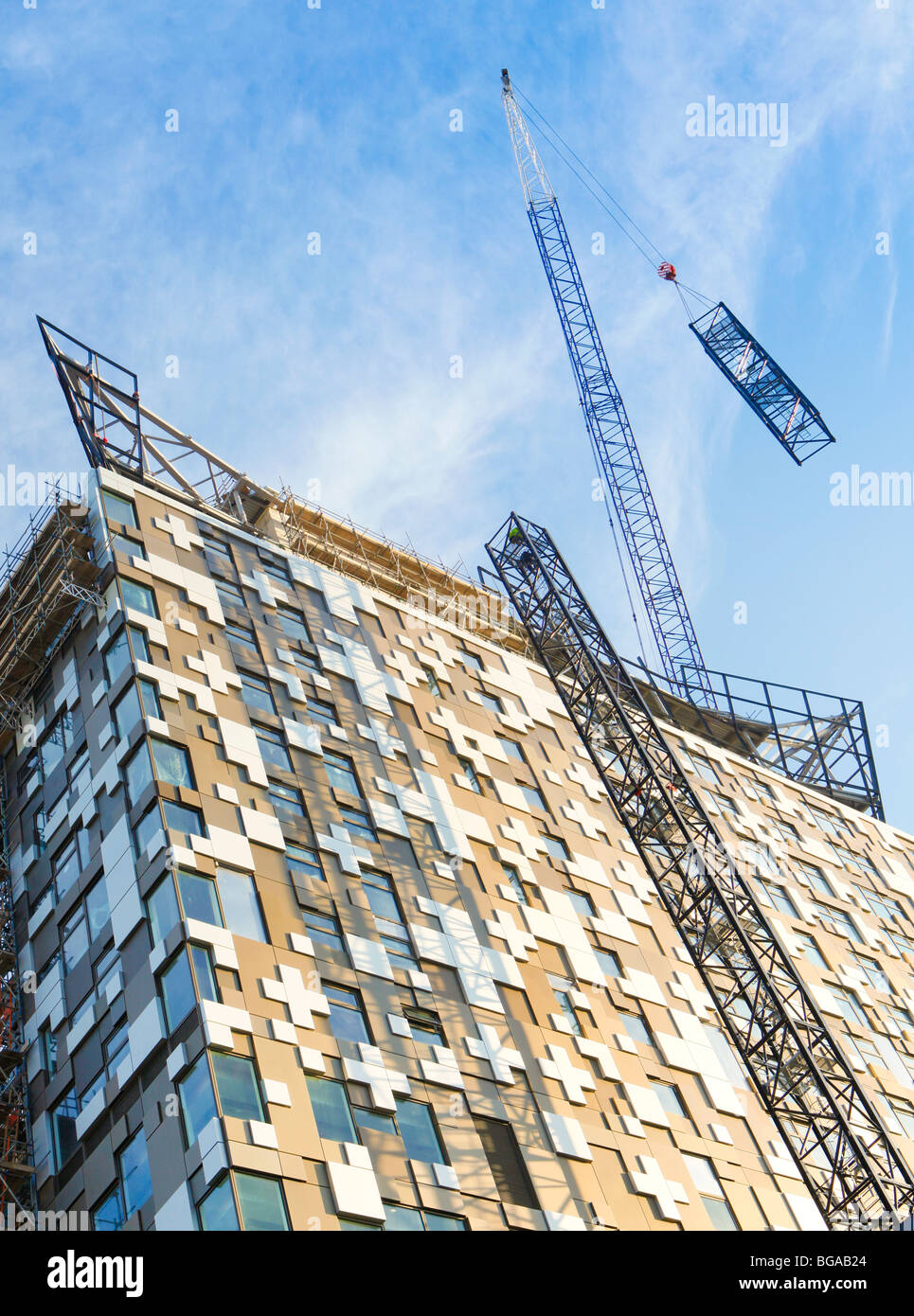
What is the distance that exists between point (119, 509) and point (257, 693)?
8.82 metres

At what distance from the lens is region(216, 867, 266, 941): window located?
126 feet

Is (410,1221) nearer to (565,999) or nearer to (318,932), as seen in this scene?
(318,932)

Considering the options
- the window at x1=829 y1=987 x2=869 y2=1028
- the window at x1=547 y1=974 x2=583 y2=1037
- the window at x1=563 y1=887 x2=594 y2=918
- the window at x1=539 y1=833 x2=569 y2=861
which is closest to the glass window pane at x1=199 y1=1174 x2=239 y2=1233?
the window at x1=547 y1=974 x2=583 y2=1037

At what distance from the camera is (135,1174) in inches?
1351

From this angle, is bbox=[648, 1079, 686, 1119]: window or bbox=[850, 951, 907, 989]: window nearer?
bbox=[648, 1079, 686, 1119]: window

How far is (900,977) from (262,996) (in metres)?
40.3

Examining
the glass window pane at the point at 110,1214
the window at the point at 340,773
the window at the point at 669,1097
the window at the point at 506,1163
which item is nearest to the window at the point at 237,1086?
the glass window pane at the point at 110,1214

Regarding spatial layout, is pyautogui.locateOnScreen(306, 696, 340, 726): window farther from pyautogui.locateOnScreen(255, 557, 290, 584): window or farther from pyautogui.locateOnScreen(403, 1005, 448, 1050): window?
pyautogui.locateOnScreen(403, 1005, 448, 1050): window

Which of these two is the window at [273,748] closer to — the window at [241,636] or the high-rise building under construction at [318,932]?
the high-rise building under construction at [318,932]

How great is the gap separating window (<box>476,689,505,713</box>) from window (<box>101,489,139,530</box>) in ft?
51.4

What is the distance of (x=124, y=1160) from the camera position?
1375 inches

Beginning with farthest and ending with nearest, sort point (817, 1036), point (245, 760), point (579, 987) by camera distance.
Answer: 1. point (817, 1036)
2. point (579, 987)
3. point (245, 760)
